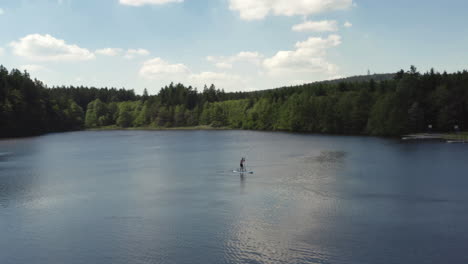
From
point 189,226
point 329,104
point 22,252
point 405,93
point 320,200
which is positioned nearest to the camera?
point 22,252

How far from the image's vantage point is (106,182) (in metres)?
55.0

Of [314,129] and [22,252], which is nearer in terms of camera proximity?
[22,252]

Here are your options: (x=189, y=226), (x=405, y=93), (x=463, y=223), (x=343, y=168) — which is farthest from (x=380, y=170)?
(x=405, y=93)

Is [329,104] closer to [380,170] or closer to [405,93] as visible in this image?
[405,93]

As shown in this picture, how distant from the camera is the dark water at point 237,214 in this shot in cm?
2744

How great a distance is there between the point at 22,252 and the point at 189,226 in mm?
11958

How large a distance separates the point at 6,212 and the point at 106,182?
1689 cm

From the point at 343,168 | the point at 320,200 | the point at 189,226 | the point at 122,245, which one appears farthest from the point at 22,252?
the point at 343,168

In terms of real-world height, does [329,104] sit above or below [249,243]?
above

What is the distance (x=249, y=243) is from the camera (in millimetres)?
29016

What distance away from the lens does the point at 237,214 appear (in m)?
36.8

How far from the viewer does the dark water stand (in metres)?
27.4

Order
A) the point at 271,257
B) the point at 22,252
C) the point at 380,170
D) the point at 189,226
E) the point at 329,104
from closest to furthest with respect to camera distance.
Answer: the point at 271,257 < the point at 22,252 < the point at 189,226 < the point at 380,170 < the point at 329,104

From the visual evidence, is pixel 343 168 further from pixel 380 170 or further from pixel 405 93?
pixel 405 93
